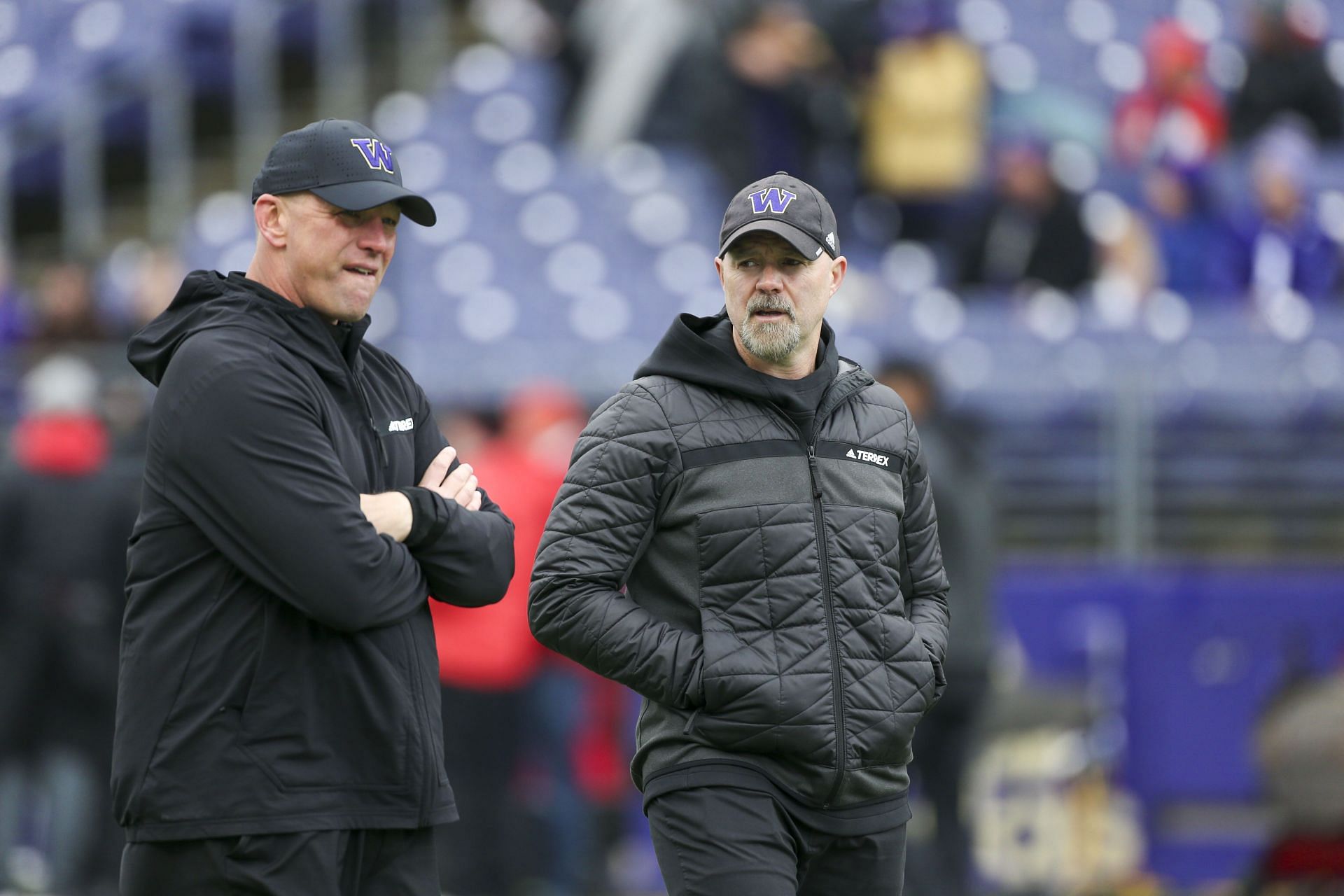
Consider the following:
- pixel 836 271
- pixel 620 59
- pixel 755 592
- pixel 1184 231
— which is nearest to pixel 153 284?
pixel 620 59

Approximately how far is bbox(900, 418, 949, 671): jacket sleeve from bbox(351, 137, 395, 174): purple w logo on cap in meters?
1.30

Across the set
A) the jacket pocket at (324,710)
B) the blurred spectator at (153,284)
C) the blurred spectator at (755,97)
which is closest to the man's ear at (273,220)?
the jacket pocket at (324,710)

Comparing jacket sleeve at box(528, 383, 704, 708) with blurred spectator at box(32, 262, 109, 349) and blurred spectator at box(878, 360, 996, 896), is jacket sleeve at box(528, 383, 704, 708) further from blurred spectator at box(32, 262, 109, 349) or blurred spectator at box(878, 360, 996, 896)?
blurred spectator at box(32, 262, 109, 349)

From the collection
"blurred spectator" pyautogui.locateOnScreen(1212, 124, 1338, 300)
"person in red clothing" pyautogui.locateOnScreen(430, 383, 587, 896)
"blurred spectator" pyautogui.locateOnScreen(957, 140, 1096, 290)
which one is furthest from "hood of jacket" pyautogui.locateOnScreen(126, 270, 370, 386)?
"blurred spectator" pyautogui.locateOnScreen(1212, 124, 1338, 300)

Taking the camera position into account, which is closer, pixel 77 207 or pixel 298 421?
pixel 298 421

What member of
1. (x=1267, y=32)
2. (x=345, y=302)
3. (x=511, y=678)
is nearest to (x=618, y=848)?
(x=511, y=678)

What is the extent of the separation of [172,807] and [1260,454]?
779 centimetres

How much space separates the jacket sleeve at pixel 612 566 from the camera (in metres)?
3.70

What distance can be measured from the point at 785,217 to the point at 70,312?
7.17 metres

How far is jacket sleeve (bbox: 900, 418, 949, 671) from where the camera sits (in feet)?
13.3

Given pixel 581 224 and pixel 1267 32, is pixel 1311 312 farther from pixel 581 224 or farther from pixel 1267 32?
pixel 581 224

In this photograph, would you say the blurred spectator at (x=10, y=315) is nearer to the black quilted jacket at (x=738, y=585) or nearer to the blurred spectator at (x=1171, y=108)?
the blurred spectator at (x=1171, y=108)

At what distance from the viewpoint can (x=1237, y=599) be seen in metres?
9.11

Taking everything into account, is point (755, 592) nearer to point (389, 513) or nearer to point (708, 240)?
point (389, 513)
